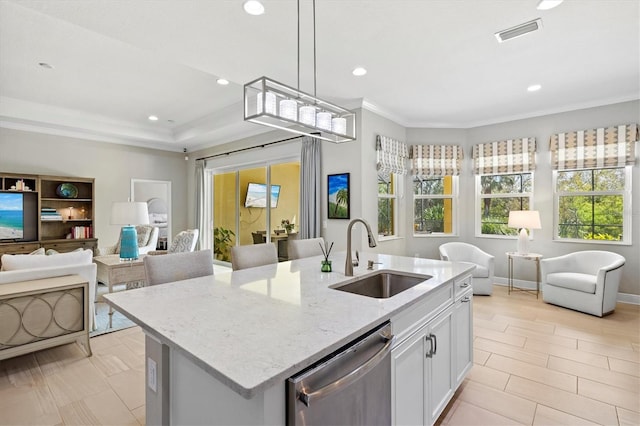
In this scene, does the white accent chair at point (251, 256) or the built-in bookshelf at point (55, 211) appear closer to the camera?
the white accent chair at point (251, 256)

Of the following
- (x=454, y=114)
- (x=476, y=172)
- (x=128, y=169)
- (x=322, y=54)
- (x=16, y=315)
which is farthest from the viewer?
(x=128, y=169)

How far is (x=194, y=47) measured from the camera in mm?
2963

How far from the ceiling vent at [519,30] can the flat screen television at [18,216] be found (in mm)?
7137

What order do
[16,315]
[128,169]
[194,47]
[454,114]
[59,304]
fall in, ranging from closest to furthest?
[16,315], [59,304], [194,47], [454,114], [128,169]

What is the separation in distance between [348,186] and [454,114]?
220cm

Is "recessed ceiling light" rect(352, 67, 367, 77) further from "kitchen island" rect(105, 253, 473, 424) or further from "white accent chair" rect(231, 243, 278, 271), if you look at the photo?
"kitchen island" rect(105, 253, 473, 424)

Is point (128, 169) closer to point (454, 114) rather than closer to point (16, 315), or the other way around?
point (16, 315)

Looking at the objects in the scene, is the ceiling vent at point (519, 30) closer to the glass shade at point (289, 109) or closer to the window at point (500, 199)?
the glass shade at point (289, 109)

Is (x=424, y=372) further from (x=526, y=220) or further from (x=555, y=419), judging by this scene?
(x=526, y=220)

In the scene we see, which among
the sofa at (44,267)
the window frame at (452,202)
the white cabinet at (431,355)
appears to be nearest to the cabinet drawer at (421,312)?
the white cabinet at (431,355)

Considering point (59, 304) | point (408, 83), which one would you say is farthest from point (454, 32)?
point (59, 304)

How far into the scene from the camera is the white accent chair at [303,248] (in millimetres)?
3023

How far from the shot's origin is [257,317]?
4.39 ft

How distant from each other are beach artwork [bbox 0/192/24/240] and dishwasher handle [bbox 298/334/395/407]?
6.69m
